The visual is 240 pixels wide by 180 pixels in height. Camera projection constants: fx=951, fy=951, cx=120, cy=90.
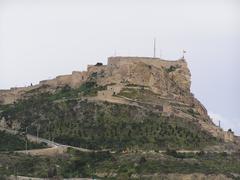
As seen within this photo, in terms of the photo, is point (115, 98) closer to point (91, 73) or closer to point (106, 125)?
point (106, 125)

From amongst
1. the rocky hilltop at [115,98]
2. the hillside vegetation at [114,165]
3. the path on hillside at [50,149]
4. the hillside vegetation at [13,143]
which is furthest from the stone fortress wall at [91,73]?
the hillside vegetation at [114,165]

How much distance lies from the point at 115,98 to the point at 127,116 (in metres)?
2.73

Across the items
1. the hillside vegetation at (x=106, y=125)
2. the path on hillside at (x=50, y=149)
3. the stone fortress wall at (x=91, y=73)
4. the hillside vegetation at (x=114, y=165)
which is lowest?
the hillside vegetation at (x=114, y=165)

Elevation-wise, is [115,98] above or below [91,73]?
below

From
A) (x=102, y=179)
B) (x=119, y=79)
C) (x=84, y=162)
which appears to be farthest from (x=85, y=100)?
(x=102, y=179)

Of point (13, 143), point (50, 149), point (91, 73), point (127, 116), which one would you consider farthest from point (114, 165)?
point (91, 73)

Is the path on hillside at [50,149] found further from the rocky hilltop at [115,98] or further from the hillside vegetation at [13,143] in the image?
the rocky hilltop at [115,98]

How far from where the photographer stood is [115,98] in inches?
3514

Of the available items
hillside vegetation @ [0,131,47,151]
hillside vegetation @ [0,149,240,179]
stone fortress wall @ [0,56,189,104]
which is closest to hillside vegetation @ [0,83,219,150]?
hillside vegetation @ [0,131,47,151]

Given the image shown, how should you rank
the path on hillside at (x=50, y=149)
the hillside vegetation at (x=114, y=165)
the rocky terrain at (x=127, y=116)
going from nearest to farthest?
the hillside vegetation at (x=114, y=165), the path on hillside at (x=50, y=149), the rocky terrain at (x=127, y=116)

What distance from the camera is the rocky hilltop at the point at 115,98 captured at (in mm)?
88000

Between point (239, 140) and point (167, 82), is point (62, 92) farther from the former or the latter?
point (239, 140)

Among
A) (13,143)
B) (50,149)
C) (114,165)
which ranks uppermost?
(13,143)

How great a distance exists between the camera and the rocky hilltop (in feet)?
289
